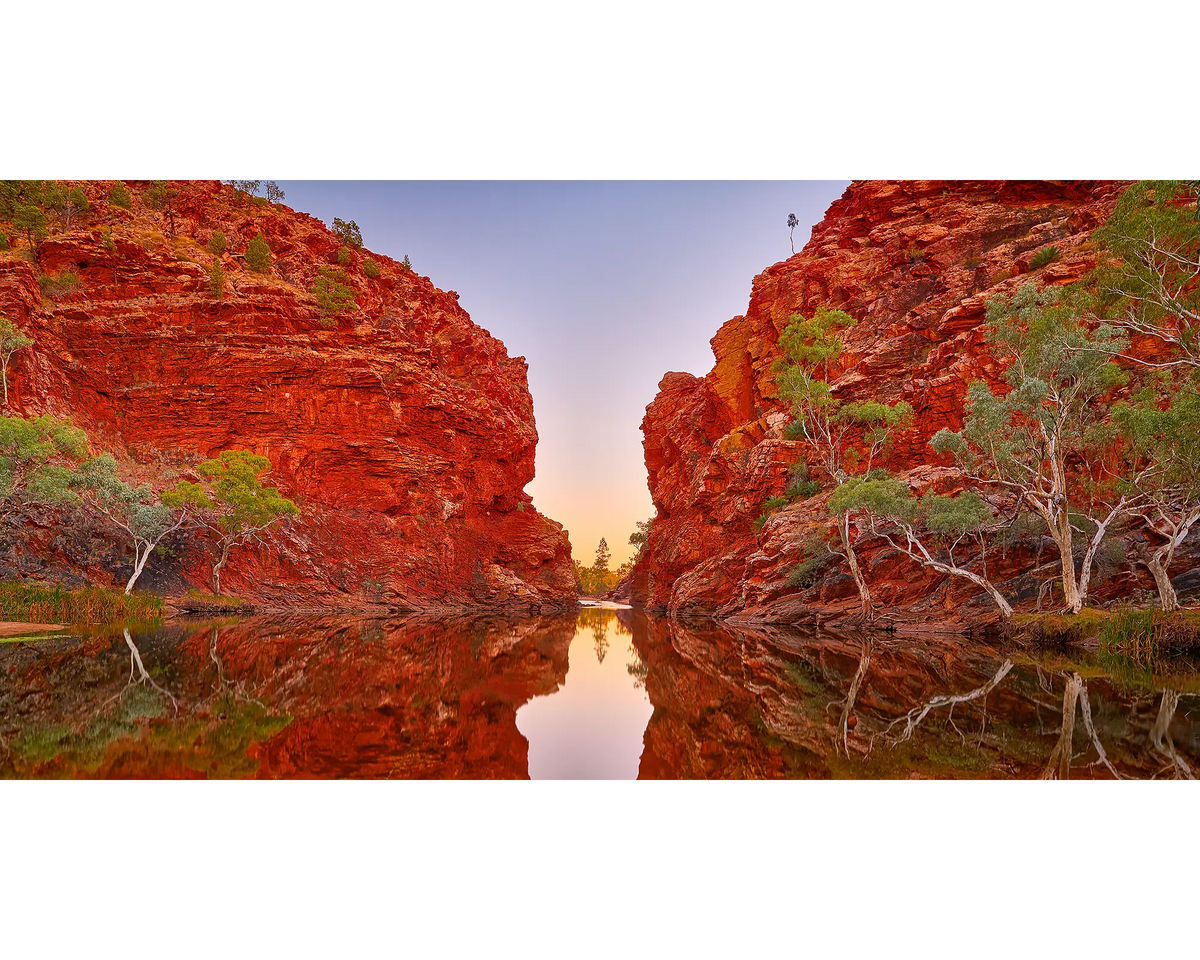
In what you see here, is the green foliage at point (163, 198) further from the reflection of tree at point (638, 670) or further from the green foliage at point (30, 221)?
the reflection of tree at point (638, 670)

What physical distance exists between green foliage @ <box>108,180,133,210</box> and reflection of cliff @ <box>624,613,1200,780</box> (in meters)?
53.6

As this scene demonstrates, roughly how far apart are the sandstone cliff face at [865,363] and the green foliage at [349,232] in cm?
3452

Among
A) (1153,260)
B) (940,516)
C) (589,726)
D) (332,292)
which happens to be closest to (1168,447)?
(1153,260)

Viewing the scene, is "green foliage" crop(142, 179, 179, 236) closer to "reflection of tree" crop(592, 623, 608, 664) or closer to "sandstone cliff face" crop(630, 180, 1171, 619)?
"sandstone cliff face" crop(630, 180, 1171, 619)

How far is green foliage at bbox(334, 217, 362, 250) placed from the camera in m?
56.1

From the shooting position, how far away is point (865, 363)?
36906 millimetres

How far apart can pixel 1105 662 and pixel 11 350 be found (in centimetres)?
4518

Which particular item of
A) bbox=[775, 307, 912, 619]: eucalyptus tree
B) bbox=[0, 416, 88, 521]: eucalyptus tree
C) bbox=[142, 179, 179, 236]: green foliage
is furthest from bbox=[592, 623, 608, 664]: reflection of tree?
bbox=[142, 179, 179, 236]: green foliage

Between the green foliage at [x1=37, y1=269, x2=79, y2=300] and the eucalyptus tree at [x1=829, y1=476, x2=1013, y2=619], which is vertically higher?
the green foliage at [x1=37, y1=269, x2=79, y2=300]

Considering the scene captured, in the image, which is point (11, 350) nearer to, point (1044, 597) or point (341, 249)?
point (341, 249)

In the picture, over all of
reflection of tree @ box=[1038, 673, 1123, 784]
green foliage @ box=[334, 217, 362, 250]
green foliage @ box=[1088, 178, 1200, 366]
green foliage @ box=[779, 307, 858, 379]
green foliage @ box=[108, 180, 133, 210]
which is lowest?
reflection of tree @ box=[1038, 673, 1123, 784]

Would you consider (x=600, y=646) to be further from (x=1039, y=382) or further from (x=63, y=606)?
(x=63, y=606)
